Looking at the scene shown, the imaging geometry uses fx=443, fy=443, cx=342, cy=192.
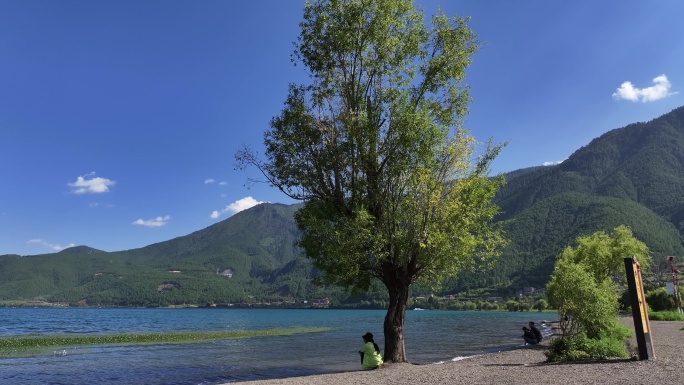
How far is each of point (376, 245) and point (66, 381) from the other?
1990cm

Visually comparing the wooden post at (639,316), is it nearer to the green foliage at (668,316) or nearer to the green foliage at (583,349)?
the green foliage at (583,349)

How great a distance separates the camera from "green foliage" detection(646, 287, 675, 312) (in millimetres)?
70250

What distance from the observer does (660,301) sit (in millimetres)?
70938

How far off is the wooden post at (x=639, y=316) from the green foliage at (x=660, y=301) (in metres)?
66.4

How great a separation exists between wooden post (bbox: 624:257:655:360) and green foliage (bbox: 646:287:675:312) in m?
66.4

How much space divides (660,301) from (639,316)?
67.6m

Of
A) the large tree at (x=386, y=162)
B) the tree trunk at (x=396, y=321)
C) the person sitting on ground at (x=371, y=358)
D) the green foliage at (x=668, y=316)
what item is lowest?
the green foliage at (x=668, y=316)

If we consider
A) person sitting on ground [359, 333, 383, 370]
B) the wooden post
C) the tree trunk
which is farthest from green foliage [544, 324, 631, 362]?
person sitting on ground [359, 333, 383, 370]

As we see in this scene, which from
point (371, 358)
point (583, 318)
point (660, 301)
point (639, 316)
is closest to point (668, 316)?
point (660, 301)

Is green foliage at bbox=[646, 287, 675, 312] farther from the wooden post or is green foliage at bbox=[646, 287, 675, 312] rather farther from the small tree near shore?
the wooden post

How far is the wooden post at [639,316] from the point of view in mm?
17250

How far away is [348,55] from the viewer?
2377 centimetres

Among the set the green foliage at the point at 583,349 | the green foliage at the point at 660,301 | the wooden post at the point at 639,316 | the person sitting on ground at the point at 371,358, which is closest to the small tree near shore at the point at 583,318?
the green foliage at the point at 583,349

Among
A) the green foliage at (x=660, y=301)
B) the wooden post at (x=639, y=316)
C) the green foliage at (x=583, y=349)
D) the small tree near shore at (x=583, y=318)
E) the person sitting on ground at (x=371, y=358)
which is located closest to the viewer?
the wooden post at (x=639, y=316)
